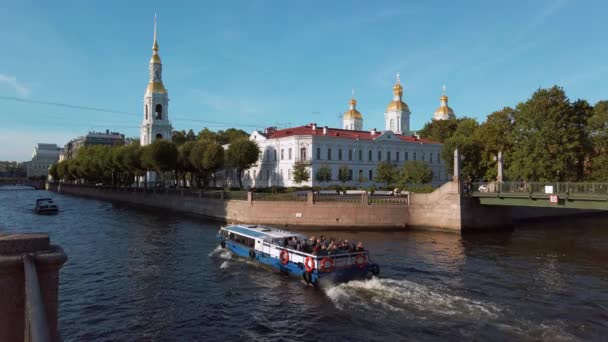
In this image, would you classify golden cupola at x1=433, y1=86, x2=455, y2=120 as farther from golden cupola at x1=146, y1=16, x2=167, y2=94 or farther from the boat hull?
the boat hull

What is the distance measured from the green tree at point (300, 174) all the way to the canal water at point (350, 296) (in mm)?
35878

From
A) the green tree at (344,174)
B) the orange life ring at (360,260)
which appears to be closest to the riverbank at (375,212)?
the orange life ring at (360,260)

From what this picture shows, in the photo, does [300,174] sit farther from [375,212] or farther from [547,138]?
[547,138]

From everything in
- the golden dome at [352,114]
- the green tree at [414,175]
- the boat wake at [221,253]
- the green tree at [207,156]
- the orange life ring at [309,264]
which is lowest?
the boat wake at [221,253]

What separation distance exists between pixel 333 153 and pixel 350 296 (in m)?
59.0

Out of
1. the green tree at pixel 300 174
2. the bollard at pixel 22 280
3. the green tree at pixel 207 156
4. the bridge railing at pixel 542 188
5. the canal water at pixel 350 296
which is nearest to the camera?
the bollard at pixel 22 280

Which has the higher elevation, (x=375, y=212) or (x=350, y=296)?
(x=375, y=212)

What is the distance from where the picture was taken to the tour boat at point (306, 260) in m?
23.3

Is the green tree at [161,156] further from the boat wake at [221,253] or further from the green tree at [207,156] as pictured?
the boat wake at [221,253]

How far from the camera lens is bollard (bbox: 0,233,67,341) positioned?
17.8ft

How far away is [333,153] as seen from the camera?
262 ft

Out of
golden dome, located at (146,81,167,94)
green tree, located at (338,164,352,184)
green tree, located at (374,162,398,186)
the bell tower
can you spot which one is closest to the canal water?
green tree, located at (374,162,398,186)

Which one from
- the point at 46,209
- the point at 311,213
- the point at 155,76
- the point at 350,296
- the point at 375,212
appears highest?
the point at 155,76

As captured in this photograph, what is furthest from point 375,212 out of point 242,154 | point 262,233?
point 242,154
